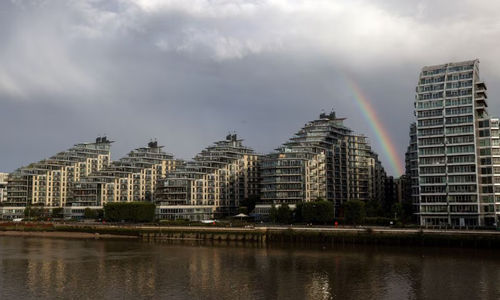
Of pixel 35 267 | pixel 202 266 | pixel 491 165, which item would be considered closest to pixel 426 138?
pixel 491 165

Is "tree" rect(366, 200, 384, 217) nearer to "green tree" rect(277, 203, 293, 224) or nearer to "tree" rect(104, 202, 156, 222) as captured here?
"green tree" rect(277, 203, 293, 224)

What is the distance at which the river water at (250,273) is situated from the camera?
2509 inches

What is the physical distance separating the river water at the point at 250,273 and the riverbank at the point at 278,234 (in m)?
4.73

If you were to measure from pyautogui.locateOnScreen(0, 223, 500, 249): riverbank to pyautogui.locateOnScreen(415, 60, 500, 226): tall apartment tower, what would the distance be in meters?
30.5

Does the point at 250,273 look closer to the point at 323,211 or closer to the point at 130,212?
the point at 323,211

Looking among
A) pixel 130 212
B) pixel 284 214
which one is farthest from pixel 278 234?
pixel 130 212

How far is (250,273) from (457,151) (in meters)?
87.4

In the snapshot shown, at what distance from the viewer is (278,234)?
12688cm

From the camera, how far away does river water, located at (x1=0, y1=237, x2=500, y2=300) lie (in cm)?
6372

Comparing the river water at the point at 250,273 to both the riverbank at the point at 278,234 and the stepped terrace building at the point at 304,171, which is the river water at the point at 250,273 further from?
the stepped terrace building at the point at 304,171

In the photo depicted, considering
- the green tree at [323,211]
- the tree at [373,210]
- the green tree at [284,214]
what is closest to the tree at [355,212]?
the green tree at [323,211]

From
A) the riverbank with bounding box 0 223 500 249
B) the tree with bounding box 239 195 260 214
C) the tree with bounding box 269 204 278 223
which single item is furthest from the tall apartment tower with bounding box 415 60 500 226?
the tree with bounding box 239 195 260 214

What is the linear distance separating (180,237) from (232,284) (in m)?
73.0

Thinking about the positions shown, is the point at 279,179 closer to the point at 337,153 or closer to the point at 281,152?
the point at 281,152
